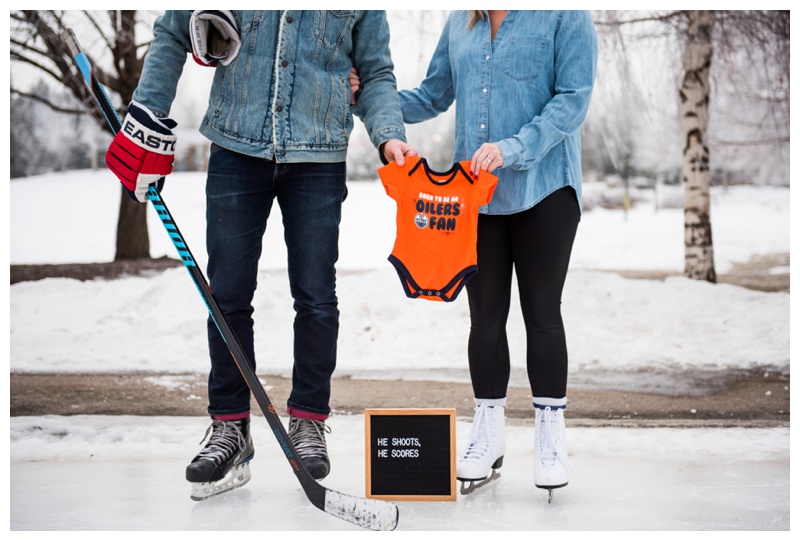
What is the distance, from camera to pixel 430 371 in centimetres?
449

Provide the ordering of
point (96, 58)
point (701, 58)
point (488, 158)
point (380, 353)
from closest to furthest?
point (488, 158) < point (380, 353) < point (701, 58) < point (96, 58)

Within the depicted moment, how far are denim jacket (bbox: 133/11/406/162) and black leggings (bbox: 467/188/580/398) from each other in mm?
435

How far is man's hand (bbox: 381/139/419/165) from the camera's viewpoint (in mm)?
2097

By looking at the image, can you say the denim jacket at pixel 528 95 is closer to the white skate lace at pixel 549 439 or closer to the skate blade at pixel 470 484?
the white skate lace at pixel 549 439

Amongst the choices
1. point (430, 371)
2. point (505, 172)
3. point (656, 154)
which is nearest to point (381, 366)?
point (430, 371)

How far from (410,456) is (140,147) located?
1.10m

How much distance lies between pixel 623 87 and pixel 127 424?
4542 mm

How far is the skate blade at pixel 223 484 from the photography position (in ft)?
6.76

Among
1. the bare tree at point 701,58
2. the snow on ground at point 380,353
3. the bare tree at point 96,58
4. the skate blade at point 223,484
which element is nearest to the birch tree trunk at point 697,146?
the bare tree at point 701,58

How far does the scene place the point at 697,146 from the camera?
6668 mm

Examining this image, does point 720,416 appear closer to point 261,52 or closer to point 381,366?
point 381,366

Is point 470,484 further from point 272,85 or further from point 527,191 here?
point 272,85

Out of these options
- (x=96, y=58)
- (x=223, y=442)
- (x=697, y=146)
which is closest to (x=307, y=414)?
(x=223, y=442)

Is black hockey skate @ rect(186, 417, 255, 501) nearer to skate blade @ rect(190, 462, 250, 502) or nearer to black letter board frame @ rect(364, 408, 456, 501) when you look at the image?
skate blade @ rect(190, 462, 250, 502)
